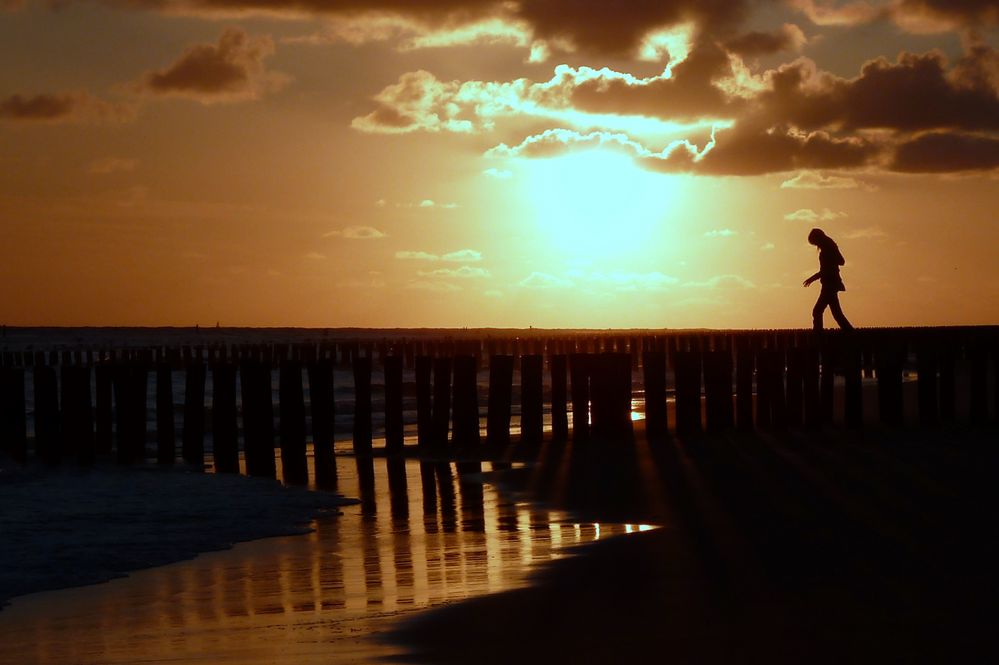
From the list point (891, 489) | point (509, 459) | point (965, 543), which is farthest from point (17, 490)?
point (965, 543)

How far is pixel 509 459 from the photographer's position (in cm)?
1405

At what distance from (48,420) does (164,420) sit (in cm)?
186

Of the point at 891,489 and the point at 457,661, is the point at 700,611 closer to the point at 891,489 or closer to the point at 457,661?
the point at 457,661

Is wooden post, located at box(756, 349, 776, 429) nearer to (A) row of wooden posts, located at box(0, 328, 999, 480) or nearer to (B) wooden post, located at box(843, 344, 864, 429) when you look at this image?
(A) row of wooden posts, located at box(0, 328, 999, 480)

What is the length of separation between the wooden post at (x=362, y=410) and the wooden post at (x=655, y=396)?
3.61m

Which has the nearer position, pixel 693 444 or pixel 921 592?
pixel 921 592

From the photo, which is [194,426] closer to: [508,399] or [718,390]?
[508,399]

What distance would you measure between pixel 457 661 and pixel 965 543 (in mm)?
3495

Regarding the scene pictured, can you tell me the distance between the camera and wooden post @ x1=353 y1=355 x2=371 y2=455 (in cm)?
1620

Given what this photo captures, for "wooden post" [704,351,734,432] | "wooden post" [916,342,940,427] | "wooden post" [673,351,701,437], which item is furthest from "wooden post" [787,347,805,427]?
"wooden post" [916,342,940,427]

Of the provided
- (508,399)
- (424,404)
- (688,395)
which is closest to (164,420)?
(424,404)

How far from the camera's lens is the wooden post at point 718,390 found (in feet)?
48.6

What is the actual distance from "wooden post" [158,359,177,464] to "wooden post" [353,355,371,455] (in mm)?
2296

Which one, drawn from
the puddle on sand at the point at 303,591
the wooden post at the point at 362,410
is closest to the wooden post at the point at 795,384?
the wooden post at the point at 362,410
